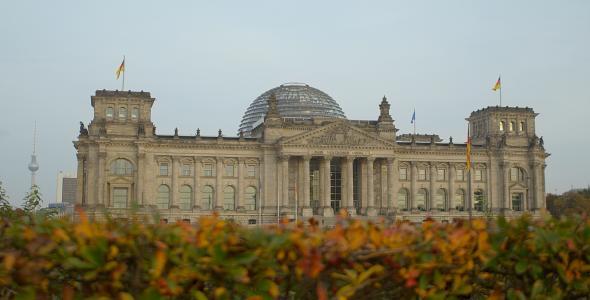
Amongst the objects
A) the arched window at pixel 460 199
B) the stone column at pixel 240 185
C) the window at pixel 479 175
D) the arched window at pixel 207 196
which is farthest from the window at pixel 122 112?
the window at pixel 479 175

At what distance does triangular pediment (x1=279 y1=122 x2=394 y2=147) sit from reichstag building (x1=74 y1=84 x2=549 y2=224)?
0.13m

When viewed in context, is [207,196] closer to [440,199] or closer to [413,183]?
[413,183]

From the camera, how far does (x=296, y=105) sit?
109m

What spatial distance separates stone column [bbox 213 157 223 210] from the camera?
89394mm

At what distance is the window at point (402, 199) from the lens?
9625cm

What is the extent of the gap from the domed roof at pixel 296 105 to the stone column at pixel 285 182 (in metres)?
18.7

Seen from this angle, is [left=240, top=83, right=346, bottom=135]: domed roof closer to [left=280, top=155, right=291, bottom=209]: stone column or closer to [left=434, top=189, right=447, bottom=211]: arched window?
[left=280, top=155, right=291, bottom=209]: stone column

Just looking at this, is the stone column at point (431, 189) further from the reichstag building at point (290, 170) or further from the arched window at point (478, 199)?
the arched window at point (478, 199)

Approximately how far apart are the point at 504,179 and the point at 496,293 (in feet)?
304

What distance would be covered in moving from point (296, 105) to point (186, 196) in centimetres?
2741

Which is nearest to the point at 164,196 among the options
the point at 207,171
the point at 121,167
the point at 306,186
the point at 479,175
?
the point at 207,171

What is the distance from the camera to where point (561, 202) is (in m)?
124

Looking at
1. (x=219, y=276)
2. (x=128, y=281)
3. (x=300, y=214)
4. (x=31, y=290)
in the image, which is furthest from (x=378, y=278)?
(x=300, y=214)

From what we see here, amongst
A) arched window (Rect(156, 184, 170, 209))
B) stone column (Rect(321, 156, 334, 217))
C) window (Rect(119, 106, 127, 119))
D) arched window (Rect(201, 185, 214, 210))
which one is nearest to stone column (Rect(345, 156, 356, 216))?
stone column (Rect(321, 156, 334, 217))
